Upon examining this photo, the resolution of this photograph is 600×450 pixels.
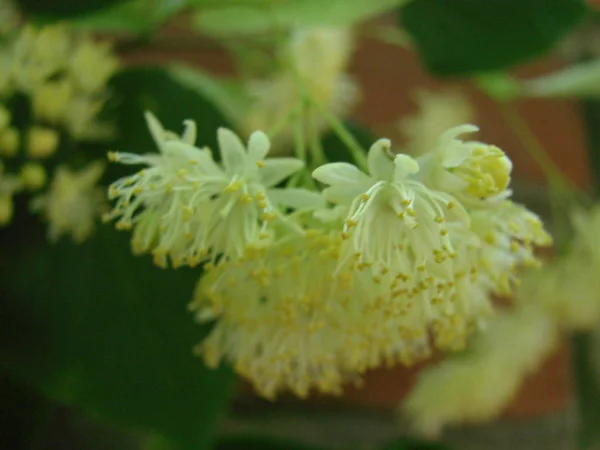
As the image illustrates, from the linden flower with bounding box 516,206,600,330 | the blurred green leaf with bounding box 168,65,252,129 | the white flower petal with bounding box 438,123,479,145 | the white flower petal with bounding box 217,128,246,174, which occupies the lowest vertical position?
the linden flower with bounding box 516,206,600,330

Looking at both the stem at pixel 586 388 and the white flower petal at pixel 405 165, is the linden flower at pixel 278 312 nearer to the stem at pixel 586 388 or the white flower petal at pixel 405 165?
the white flower petal at pixel 405 165

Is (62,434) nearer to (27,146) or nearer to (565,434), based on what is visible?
(27,146)

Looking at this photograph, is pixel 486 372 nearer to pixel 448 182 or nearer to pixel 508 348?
pixel 508 348

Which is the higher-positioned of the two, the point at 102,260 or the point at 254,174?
the point at 254,174

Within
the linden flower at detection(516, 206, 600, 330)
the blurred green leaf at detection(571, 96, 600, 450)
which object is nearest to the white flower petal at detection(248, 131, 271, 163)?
the linden flower at detection(516, 206, 600, 330)

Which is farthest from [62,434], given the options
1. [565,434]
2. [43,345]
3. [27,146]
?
[565,434]

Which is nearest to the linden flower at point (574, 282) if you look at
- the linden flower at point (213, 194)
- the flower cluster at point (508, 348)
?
the flower cluster at point (508, 348)

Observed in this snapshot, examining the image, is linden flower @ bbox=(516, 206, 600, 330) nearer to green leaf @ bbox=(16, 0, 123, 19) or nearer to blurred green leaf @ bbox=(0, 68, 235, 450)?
blurred green leaf @ bbox=(0, 68, 235, 450)
